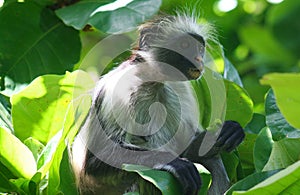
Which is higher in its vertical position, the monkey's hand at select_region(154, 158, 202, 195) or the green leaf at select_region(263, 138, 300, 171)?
the green leaf at select_region(263, 138, 300, 171)

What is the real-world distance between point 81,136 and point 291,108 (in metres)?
1.72

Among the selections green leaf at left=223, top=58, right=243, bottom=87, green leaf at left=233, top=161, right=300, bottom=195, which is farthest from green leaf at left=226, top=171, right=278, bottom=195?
green leaf at left=223, top=58, right=243, bottom=87

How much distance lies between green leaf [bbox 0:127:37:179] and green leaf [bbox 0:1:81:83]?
41.5 inches

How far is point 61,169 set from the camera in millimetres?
2793

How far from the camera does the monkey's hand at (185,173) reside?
278 centimetres

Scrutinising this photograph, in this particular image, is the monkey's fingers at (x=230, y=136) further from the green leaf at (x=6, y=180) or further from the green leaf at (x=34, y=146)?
the green leaf at (x=6, y=180)

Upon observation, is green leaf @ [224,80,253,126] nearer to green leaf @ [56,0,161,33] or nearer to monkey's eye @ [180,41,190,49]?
green leaf @ [56,0,161,33]

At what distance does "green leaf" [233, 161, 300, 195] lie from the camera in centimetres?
202

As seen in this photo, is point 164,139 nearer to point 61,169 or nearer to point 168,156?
point 168,156

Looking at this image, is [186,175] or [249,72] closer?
[186,175]

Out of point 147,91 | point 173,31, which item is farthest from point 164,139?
point 173,31

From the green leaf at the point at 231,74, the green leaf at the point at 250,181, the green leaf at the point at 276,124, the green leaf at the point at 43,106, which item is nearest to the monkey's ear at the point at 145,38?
the green leaf at the point at 231,74

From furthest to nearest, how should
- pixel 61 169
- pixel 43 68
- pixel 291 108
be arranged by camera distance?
pixel 43 68, pixel 61 169, pixel 291 108

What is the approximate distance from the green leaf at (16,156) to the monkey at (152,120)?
0.54m
